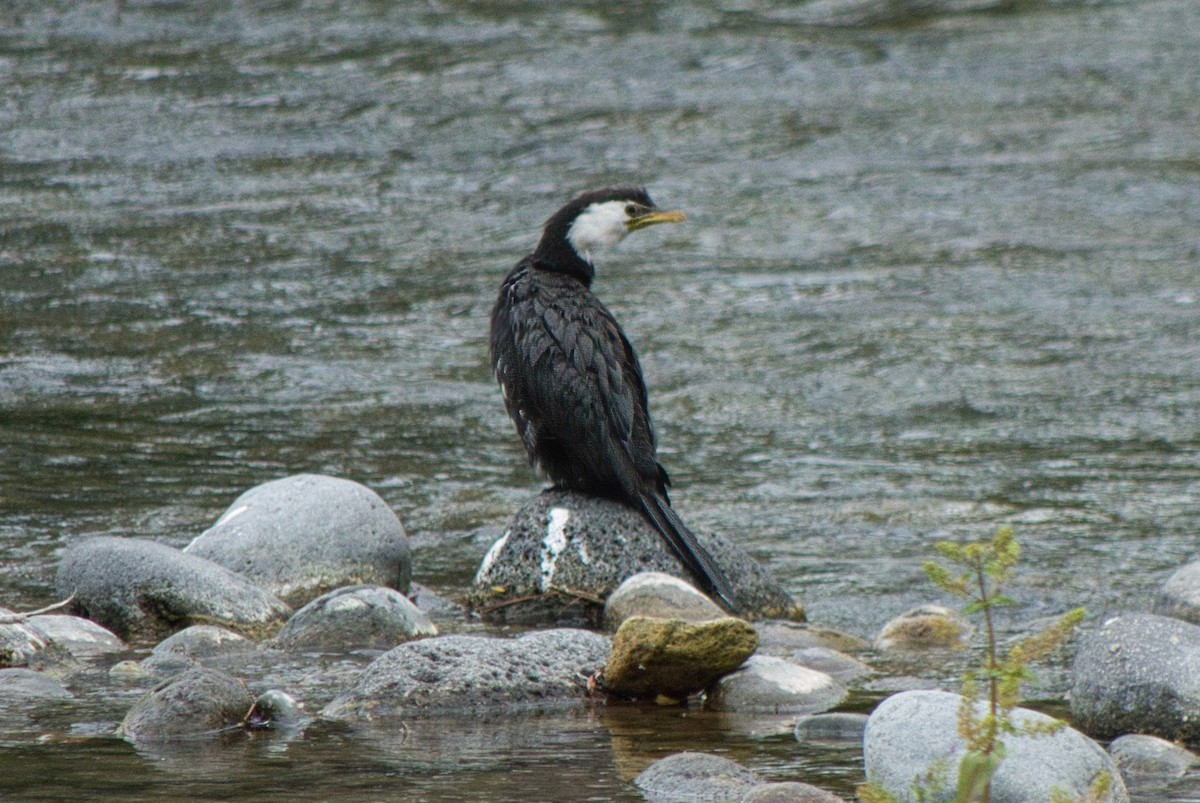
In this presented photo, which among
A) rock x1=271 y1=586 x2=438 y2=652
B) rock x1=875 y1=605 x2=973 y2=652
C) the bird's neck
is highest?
the bird's neck

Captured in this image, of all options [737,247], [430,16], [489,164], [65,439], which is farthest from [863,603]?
[430,16]

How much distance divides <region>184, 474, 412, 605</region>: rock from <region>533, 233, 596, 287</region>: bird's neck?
125 centimetres

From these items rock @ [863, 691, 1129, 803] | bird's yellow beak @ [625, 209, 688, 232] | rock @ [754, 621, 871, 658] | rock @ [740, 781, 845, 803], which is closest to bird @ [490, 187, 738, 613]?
rock @ [754, 621, 871, 658]

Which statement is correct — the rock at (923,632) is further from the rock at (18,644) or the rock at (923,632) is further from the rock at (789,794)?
the rock at (18,644)

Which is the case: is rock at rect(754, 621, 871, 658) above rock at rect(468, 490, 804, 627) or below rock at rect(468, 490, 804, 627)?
below

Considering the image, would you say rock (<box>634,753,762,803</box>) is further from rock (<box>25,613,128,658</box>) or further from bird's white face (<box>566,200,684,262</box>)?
bird's white face (<box>566,200,684,262</box>)

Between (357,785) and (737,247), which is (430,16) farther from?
(357,785)

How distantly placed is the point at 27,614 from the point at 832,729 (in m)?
2.89

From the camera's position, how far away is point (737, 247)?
50.2ft

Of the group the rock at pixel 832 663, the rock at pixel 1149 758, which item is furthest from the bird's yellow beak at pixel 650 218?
the rock at pixel 1149 758

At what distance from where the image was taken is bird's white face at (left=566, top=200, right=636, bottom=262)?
7.96 m

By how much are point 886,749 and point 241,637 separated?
2.76 meters

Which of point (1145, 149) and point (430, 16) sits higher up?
point (430, 16)

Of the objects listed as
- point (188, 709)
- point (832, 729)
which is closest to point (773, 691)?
point (832, 729)
